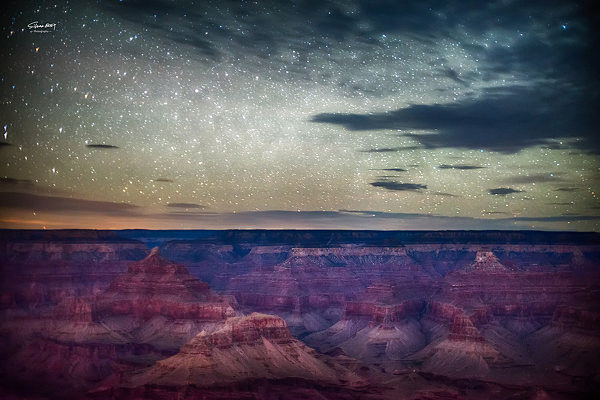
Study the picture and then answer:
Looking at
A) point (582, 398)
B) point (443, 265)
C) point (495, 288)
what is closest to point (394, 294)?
point (495, 288)

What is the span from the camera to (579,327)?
100 meters

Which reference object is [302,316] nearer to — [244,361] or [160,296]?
[160,296]

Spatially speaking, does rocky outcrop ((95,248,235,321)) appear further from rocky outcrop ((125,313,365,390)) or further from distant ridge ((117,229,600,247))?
distant ridge ((117,229,600,247))

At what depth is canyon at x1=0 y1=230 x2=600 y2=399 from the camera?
7388 cm

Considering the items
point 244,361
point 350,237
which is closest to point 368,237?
point 350,237

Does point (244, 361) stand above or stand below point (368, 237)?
below

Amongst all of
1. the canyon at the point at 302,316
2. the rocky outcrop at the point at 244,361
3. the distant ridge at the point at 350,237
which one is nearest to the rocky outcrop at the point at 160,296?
the canyon at the point at 302,316

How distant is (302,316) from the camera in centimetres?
13962

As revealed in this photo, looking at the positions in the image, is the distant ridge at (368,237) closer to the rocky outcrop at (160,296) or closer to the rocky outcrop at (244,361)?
the rocky outcrop at (160,296)

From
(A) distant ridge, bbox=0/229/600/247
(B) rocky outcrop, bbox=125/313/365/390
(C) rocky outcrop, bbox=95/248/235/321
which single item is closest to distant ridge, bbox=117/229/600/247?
(A) distant ridge, bbox=0/229/600/247

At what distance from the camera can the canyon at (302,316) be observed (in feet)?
242

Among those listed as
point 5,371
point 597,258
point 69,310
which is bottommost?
point 5,371

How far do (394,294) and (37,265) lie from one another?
7724 centimetres

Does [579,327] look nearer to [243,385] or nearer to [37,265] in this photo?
[243,385]
